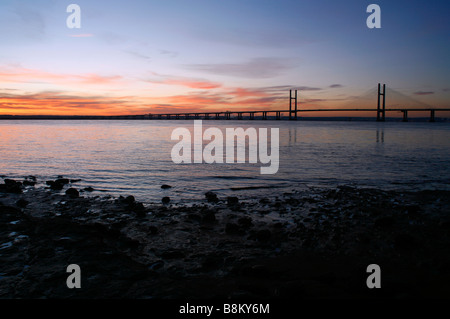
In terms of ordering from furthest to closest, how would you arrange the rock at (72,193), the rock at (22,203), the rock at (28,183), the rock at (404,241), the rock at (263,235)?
the rock at (28,183)
the rock at (72,193)
the rock at (22,203)
the rock at (263,235)
the rock at (404,241)

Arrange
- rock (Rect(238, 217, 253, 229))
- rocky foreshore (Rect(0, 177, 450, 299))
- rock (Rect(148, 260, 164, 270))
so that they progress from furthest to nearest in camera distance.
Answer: rock (Rect(238, 217, 253, 229))
rock (Rect(148, 260, 164, 270))
rocky foreshore (Rect(0, 177, 450, 299))

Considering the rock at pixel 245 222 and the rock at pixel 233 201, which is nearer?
the rock at pixel 245 222

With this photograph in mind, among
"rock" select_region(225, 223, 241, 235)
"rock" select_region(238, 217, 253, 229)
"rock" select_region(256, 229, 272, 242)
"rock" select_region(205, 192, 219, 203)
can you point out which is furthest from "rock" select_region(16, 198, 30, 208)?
"rock" select_region(256, 229, 272, 242)

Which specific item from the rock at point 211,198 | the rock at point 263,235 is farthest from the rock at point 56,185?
the rock at point 263,235

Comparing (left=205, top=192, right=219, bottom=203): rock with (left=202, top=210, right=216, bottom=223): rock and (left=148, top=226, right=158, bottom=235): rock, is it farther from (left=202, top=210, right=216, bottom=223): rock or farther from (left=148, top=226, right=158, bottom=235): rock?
(left=148, top=226, right=158, bottom=235): rock

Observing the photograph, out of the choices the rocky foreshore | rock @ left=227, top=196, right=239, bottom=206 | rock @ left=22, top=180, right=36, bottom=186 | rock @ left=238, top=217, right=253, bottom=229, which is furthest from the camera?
rock @ left=22, top=180, right=36, bottom=186

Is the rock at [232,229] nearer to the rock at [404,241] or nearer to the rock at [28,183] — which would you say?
the rock at [404,241]

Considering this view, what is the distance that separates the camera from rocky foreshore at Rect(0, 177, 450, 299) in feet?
10.3

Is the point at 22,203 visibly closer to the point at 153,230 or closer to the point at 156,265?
the point at 153,230

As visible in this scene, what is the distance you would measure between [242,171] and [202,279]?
8.31m

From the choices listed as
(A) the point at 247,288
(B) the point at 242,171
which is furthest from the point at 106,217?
(B) the point at 242,171

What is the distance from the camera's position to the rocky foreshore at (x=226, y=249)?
314 centimetres
